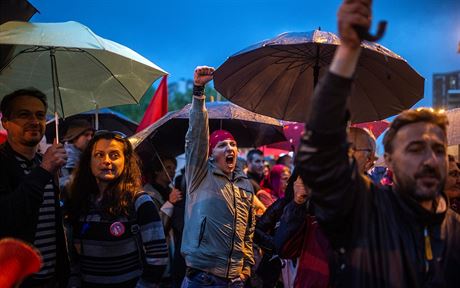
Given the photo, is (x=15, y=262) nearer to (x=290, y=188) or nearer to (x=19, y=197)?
(x=19, y=197)

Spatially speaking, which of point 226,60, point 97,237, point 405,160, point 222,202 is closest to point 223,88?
point 226,60

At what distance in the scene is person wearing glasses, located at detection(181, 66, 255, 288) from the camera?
4.54 meters

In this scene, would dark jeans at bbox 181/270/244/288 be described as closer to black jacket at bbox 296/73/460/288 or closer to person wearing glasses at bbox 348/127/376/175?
person wearing glasses at bbox 348/127/376/175

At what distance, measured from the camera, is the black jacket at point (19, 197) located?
3.18 m

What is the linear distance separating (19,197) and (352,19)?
2.35m

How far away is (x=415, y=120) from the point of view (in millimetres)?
2348

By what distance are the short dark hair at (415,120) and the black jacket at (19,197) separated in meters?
2.19

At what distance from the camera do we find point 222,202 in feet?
15.4

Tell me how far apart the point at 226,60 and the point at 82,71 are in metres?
1.55

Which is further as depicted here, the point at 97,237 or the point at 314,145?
the point at 97,237

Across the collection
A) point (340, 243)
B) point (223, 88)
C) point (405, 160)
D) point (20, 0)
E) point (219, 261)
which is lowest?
point (219, 261)

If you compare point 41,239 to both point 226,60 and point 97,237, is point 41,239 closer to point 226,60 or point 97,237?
point 97,237

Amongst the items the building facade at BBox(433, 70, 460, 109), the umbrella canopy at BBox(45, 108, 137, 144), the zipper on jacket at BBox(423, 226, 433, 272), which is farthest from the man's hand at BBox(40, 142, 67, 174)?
the building facade at BBox(433, 70, 460, 109)

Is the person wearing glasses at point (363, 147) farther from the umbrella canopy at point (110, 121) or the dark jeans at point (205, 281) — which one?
the umbrella canopy at point (110, 121)
